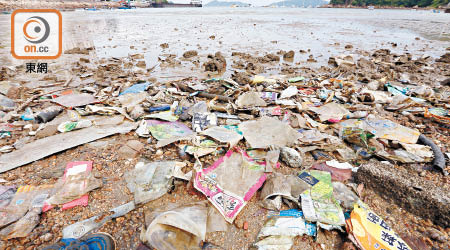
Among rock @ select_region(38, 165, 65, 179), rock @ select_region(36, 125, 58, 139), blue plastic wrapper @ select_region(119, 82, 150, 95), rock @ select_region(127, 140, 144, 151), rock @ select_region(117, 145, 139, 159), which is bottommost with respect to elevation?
rock @ select_region(38, 165, 65, 179)

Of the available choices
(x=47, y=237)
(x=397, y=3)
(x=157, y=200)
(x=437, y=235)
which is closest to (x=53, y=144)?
(x=47, y=237)

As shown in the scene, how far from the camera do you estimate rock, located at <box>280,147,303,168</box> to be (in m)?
2.49

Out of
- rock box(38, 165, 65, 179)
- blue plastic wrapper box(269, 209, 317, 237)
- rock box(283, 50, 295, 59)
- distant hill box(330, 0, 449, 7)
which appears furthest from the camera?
distant hill box(330, 0, 449, 7)

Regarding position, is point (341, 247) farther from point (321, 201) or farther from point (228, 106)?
point (228, 106)

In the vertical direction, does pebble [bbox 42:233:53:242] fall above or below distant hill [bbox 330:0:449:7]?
below

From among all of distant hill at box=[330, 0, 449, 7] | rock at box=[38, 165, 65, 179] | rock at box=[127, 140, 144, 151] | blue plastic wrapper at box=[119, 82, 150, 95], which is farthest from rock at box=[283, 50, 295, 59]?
distant hill at box=[330, 0, 449, 7]

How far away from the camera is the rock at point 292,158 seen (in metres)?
2.49

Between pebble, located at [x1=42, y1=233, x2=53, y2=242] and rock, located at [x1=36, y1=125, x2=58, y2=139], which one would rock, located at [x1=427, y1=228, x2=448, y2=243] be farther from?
rock, located at [x1=36, y1=125, x2=58, y2=139]

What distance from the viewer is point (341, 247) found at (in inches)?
64.2

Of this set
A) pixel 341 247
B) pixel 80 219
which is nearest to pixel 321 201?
pixel 341 247

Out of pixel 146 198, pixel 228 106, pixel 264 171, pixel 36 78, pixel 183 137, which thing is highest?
pixel 36 78

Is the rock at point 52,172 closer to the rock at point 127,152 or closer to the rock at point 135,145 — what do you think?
the rock at point 127,152

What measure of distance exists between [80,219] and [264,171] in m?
1.86

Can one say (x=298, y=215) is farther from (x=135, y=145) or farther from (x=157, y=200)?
(x=135, y=145)
